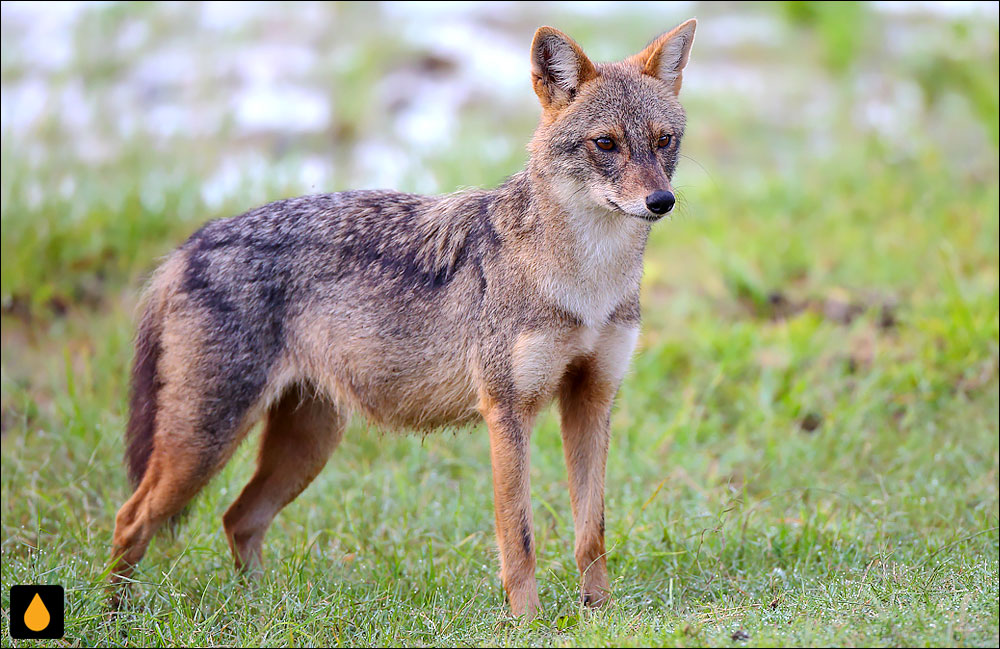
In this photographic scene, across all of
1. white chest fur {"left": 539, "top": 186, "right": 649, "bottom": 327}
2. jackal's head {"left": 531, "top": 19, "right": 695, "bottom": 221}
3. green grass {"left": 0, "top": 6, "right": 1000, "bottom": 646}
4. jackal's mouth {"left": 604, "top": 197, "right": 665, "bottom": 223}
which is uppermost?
jackal's head {"left": 531, "top": 19, "right": 695, "bottom": 221}

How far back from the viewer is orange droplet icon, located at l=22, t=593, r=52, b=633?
4914 millimetres

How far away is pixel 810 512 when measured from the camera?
6164 millimetres

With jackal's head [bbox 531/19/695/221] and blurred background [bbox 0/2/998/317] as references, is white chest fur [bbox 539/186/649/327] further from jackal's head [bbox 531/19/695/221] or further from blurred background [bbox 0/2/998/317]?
blurred background [bbox 0/2/998/317]

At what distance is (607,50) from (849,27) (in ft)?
10.4

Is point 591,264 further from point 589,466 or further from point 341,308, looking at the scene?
point 341,308

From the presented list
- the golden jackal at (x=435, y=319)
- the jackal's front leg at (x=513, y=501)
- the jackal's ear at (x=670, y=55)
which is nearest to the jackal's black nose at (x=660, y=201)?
the golden jackal at (x=435, y=319)

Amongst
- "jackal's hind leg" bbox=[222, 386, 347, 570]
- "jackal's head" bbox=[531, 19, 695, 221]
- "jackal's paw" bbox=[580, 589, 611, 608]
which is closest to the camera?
"jackal's head" bbox=[531, 19, 695, 221]

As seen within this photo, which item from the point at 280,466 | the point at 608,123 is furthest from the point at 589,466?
the point at 280,466

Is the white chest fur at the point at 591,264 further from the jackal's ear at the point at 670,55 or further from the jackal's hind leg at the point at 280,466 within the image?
the jackal's hind leg at the point at 280,466

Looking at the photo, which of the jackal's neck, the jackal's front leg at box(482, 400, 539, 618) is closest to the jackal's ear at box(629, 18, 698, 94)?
the jackal's neck

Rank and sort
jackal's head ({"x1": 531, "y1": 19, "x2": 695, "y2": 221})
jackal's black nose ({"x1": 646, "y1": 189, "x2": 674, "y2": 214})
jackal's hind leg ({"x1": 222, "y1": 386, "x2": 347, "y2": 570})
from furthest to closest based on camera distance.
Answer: jackal's hind leg ({"x1": 222, "y1": 386, "x2": 347, "y2": 570}) < jackal's head ({"x1": 531, "y1": 19, "x2": 695, "y2": 221}) < jackal's black nose ({"x1": 646, "y1": 189, "x2": 674, "y2": 214})

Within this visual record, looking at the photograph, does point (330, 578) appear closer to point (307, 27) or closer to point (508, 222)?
point (508, 222)

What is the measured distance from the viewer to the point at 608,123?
4781 mm

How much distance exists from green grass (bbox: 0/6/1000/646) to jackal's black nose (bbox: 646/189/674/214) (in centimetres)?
174
